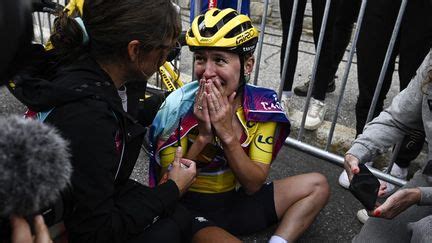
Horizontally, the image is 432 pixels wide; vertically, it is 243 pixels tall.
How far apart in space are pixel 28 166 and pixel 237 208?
1601mm

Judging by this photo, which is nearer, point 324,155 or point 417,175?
point 417,175

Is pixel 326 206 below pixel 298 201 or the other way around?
below

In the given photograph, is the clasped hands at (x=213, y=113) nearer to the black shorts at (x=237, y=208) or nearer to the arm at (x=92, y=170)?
the black shorts at (x=237, y=208)

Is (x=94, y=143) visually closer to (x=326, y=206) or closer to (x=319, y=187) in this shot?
(x=319, y=187)

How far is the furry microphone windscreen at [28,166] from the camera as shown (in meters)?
1.00

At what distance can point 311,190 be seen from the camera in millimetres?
2477

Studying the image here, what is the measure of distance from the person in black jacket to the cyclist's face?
1.23 ft

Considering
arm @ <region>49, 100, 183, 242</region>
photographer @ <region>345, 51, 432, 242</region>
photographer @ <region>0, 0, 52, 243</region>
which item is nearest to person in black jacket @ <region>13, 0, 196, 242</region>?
arm @ <region>49, 100, 183, 242</region>

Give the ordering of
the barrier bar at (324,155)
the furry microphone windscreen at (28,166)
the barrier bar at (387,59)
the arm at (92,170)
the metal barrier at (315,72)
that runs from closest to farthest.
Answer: the furry microphone windscreen at (28,166) < the arm at (92,170) < the barrier bar at (387,59) < the metal barrier at (315,72) < the barrier bar at (324,155)

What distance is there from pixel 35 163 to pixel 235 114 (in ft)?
4.91

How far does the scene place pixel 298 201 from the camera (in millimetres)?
2463

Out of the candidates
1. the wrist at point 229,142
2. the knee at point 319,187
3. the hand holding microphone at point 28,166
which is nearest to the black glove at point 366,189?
the knee at point 319,187

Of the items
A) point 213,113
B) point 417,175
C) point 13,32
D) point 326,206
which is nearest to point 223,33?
point 213,113

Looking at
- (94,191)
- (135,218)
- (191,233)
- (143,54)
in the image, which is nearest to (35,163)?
(94,191)
